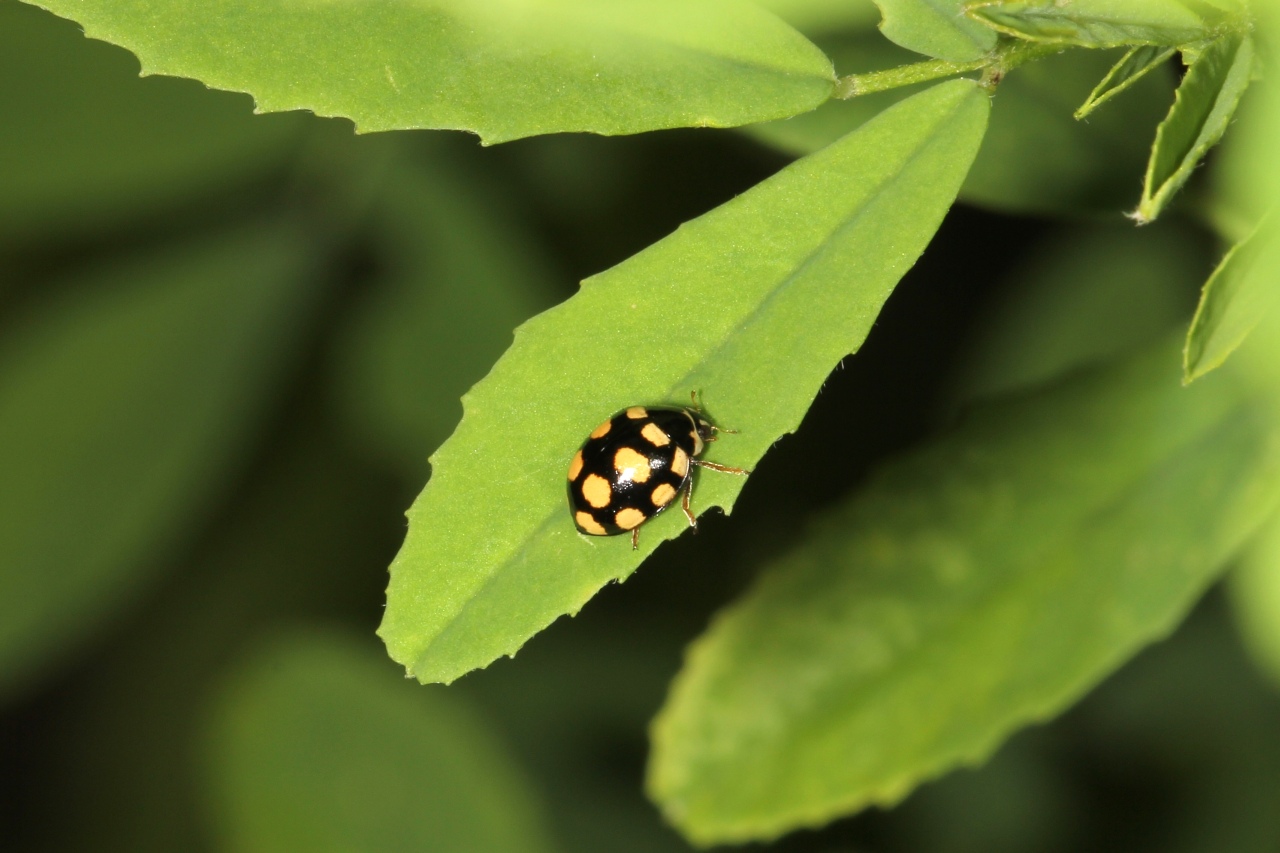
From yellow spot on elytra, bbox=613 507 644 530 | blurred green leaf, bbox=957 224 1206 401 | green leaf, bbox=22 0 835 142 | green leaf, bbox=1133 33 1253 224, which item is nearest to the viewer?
green leaf, bbox=1133 33 1253 224

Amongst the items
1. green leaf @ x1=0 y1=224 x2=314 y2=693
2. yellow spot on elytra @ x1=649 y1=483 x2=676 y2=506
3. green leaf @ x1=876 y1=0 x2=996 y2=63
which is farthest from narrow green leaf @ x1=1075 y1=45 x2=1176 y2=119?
green leaf @ x1=0 y1=224 x2=314 y2=693

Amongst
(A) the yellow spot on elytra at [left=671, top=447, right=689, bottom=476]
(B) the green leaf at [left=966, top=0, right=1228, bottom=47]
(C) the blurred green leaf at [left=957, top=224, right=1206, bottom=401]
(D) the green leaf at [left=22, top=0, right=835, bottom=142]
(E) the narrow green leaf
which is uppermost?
(B) the green leaf at [left=966, top=0, right=1228, bottom=47]

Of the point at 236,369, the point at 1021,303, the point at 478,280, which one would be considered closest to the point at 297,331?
the point at 236,369

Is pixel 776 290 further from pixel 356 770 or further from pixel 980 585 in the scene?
pixel 356 770

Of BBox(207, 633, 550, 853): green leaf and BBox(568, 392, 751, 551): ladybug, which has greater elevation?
BBox(568, 392, 751, 551): ladybug

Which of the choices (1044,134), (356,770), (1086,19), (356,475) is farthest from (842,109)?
(356,475)

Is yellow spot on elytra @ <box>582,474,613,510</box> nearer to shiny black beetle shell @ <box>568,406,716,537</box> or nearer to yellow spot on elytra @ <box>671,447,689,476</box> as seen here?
shiny black beetle shell @ <box>568,406,716,537</box>
